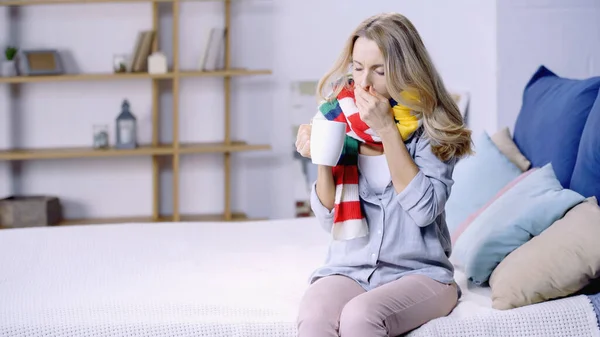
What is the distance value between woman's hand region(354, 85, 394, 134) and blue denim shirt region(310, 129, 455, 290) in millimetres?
95

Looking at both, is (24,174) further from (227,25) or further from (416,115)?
(416,115)

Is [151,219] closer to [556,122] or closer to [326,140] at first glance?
[556,122]

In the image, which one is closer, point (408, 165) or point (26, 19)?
point (408, 165)

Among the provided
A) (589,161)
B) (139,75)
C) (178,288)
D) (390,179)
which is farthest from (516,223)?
(139,75)

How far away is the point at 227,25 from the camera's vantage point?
416 centimetres

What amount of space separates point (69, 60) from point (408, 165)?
293 centimetres

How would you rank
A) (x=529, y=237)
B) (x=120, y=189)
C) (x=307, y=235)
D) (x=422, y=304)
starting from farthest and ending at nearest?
(x=120, y=189)
(x=307, y=235)
(x=529, y=237)
(x=422, y=304)

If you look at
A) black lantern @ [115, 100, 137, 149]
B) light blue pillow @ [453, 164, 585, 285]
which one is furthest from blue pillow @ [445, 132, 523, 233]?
black lantern @ [115, 100, 137, 149]

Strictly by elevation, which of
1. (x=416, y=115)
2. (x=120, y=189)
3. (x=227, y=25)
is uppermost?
(x=227, y=25)

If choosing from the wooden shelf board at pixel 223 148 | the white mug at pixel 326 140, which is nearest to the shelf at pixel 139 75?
the wooden shelf board at pixel 223 148

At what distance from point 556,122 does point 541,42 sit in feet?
4.01

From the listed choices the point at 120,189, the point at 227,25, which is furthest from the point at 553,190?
the point at 120,189

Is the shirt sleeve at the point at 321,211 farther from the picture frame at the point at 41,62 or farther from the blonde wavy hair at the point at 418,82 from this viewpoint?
the picture frame at the point at 41,62

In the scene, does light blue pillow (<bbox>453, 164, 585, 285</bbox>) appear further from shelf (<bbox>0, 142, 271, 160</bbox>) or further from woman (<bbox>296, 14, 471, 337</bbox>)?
shelf (<bbox>0, 142, 271, 160</bbox>)
